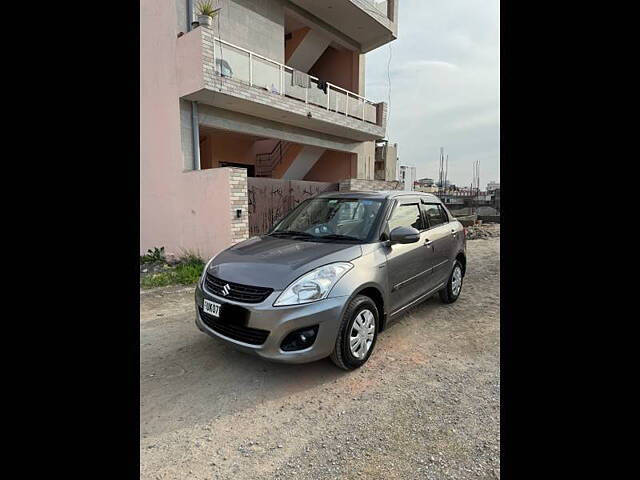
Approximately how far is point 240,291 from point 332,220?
1.39 metres

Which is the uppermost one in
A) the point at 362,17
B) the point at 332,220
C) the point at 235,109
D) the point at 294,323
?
the point at 362,17

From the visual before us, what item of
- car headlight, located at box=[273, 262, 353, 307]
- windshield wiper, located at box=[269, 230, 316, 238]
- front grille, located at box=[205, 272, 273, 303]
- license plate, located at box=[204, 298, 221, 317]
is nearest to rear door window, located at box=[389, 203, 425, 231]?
windshield wiper, located at box=[269, 230, 316, 238]

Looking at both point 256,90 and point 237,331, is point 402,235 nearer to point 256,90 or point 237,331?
point 237,331

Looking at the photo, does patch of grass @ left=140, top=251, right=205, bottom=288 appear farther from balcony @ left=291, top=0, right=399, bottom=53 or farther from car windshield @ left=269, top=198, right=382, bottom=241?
balcony @ left=291, top=0, right=399, bottom=53

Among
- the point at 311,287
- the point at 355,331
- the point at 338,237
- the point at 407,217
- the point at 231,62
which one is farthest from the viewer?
the point at 231,62

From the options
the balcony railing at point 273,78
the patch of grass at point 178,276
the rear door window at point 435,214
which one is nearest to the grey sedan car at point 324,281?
the rear door window at point 435,214

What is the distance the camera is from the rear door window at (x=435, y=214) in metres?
4.59

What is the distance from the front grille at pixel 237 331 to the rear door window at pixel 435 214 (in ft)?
8.77

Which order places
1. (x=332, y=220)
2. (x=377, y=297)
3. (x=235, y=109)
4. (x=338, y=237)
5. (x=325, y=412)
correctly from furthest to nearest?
(x=235, y=109) < (x=332, y=220) < (x=338, y=237) < (x=377, y=297) < (x=325, y=412)

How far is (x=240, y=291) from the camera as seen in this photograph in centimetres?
296

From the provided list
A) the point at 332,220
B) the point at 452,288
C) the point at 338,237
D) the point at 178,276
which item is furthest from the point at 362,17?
the point at 338,237

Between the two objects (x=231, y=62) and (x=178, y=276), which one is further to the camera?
(x=231, y=62)

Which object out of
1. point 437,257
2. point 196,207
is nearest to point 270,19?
point 196,207
